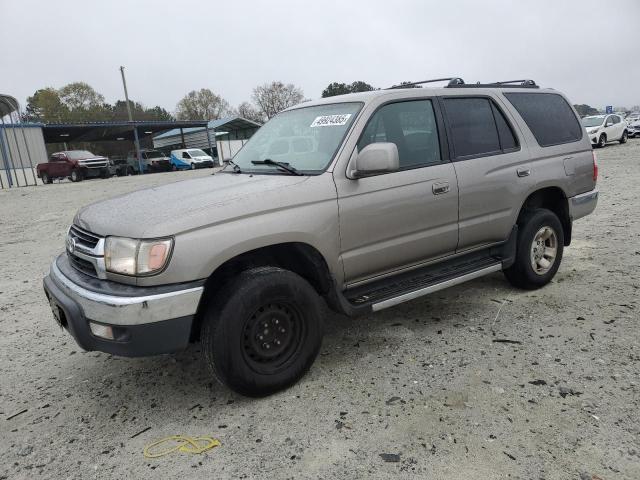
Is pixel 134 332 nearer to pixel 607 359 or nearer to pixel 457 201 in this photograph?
pixel 457 201

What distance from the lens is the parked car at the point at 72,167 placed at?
2425 centimetres

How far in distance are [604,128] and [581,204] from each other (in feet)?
66.1

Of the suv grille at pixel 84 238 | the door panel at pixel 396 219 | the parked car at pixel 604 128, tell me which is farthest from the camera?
the parked car at pixel 604 128

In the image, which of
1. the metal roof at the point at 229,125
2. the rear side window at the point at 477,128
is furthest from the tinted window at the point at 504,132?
the metal roof at the point at 229,125

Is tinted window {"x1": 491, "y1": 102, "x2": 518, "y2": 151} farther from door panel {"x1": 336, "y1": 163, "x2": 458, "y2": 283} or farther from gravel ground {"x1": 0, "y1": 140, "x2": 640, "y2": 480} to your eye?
A: gravel ground {"x1": 0, "y1": 140, "x2": 640, "y2": 480}

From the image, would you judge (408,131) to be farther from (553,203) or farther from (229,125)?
(229,125)

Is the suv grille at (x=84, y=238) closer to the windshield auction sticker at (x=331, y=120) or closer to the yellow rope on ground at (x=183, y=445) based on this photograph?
the yellow rope on ground at (x=183, y=445)

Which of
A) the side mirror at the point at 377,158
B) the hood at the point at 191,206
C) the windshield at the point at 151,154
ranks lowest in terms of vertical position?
the hood at the point at 191,206

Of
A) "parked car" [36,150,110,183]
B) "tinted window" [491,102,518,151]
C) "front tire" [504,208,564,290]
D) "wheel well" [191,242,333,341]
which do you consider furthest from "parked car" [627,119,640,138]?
"wheel well" [191,242,333,341]

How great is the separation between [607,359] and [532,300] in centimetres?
114

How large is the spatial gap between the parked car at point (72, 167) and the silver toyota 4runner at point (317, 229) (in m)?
23.6

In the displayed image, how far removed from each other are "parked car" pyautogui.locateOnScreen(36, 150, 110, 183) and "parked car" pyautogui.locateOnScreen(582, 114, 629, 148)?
24.1 m

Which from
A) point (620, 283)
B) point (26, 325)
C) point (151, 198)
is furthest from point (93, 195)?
point (620, 283)

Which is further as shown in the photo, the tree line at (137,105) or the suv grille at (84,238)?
the tree line at (137,105)
